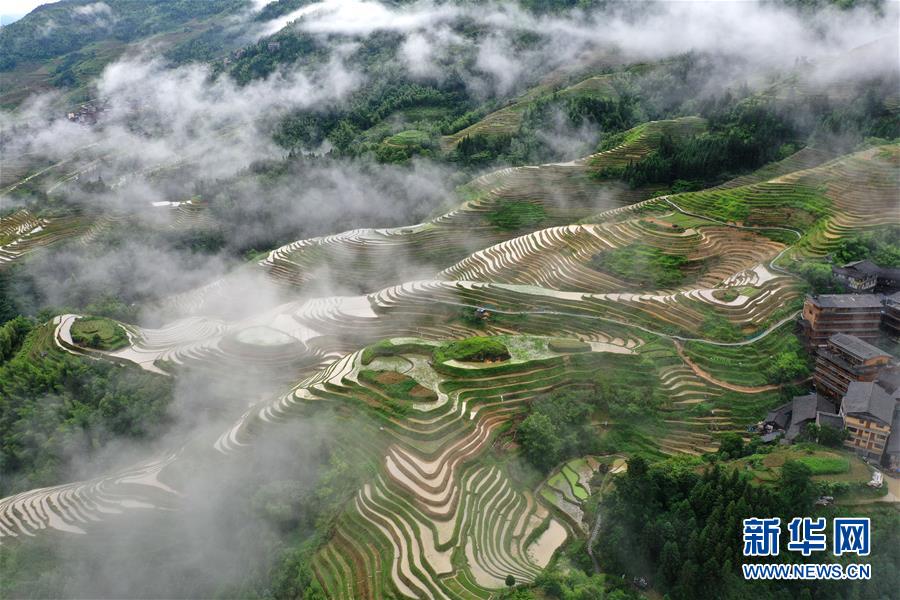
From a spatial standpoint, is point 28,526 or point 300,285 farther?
point 300,285

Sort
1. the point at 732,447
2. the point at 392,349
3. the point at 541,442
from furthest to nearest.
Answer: the point at 392,349 < the point at 541,442 < the point at 732,447

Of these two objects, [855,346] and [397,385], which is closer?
[397,385]

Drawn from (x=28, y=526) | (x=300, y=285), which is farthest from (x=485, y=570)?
(x=300, y=285)

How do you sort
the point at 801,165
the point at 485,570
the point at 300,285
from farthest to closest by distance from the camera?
Result: 1. the point at 801,165
2. the point at 300,285
3. the point at 485,570

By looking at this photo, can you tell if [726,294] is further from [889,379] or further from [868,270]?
[889,379]

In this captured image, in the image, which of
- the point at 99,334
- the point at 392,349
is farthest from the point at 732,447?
the point at 99,334

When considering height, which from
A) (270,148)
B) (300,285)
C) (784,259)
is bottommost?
(784,259)

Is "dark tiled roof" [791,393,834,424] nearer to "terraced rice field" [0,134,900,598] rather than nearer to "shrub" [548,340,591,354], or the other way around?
"terraced rice field" [0,134,900,598]

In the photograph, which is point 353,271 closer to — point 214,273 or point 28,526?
point 214,273
